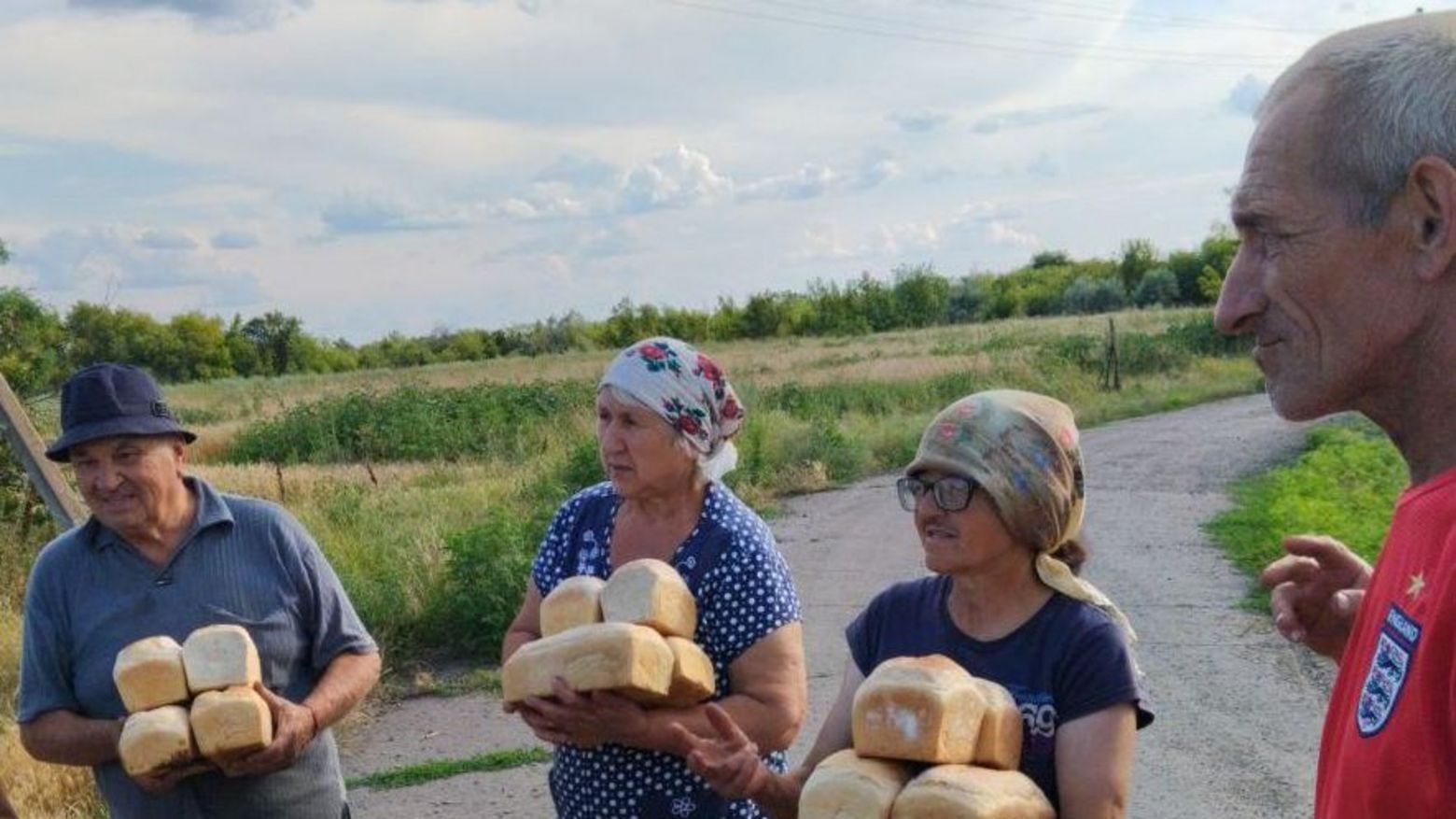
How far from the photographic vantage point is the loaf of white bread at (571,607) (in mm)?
3164

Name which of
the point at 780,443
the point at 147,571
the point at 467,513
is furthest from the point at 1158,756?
the point at 780,443

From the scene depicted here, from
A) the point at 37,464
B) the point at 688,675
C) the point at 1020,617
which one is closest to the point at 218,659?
the point at 688,675

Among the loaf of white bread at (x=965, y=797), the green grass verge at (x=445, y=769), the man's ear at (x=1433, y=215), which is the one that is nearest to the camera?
the man's ear at (x=1433, y=215)

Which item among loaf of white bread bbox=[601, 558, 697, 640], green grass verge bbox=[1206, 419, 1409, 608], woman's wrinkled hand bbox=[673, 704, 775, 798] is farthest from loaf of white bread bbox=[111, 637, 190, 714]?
green grass verge bbox=[1206, 419, 1409, 608]

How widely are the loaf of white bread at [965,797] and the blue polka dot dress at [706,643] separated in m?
1.06

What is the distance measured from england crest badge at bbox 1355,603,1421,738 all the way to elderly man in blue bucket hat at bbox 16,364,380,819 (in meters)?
2.78

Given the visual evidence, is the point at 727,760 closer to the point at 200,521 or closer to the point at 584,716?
the point at 584,716

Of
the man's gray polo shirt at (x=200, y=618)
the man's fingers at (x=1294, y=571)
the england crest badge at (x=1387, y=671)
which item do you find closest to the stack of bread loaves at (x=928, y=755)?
the man's fingers at (x=1294, y=571)

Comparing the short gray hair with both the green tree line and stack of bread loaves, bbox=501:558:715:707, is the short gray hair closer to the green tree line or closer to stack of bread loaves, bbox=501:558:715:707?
stack of bread loaves, bbox=501:558:715:707

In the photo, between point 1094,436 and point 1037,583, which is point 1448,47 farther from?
point 1094,436

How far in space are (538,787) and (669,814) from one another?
160 inches

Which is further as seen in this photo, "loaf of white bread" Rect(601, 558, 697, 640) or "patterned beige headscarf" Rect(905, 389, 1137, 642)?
"loaf of white bread" Rect(601, 558, 697, 640)

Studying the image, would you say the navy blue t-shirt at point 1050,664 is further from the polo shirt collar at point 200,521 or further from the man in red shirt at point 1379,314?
the polo shirt collar at point 200,521

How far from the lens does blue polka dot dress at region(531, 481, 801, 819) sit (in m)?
3.47
